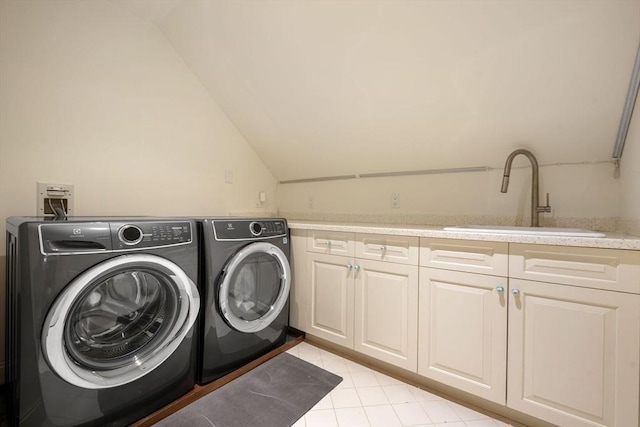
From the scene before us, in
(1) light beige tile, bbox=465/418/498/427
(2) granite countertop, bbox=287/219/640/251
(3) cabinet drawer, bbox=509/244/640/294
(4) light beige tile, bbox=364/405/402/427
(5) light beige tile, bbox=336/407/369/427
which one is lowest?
(1) light beige tile, bbox=465/418/498/427

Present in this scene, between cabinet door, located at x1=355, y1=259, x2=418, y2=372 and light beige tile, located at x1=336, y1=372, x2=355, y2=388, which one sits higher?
cabinet door, located at x1=355, y1=259, x2=418, y2=372

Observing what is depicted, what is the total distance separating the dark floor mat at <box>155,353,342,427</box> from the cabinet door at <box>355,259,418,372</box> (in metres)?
0.30

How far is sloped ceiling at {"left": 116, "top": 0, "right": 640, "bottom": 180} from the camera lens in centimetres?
127

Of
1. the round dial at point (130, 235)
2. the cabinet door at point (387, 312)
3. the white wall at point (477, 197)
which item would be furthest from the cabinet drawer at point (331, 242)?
the round dial at point (130, 235)

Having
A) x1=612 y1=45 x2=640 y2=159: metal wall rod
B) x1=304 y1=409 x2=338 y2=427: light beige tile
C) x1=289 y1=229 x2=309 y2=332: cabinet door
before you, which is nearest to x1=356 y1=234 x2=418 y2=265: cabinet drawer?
x1=289 y1=229 x2=309 y2=332: cabinet door

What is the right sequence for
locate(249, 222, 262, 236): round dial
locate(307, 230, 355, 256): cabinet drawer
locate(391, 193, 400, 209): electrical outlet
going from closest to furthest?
locate(249, 222, 262, 236): round dial
locate(307, 230, 355, 256): cabinet drawer
locate(391, 193, 400, 209): electrical outlet

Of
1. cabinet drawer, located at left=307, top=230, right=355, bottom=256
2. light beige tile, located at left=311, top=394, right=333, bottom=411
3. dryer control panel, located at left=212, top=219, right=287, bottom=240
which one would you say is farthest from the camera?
cabinet drawer, located at left=307, top=230, right=355, bottom=256

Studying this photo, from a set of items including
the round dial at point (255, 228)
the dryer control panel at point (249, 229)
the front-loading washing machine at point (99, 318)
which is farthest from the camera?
the round dial at point (255, 228)

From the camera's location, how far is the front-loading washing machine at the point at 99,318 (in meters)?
0.98

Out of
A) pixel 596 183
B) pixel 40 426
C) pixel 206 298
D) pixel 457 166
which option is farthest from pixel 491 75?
pixel 40 426

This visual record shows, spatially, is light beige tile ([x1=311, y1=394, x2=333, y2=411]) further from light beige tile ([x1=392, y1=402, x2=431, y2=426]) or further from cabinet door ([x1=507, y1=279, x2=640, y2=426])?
cabinet door ([x1=507, y1=279, x2=640, y2=426])

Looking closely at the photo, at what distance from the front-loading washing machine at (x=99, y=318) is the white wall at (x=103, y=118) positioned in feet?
1.73

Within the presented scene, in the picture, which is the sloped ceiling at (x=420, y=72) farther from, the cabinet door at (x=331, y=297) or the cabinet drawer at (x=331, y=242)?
the cabinet door at (x=331, y=297)

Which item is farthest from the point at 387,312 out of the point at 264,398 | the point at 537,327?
the point at 264,398
